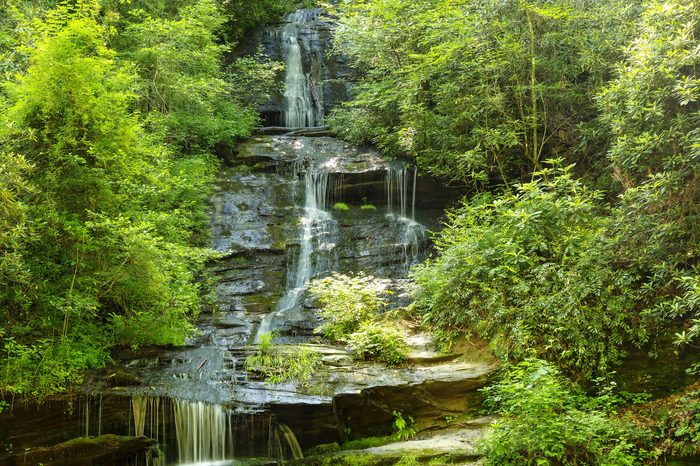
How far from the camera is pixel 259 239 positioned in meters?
13.8

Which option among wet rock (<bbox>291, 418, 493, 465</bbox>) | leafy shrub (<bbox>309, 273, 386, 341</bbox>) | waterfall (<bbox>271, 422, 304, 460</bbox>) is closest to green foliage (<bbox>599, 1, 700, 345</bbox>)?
wet rock (<bbox>291, 418, 493, 465</bbox>)

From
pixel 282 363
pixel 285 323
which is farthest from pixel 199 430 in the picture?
pixel 285 323

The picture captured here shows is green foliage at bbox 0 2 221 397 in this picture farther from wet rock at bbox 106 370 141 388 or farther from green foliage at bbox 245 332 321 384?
green foliage at bbox 245 332 321 384

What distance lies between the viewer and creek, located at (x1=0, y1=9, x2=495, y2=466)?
7246mm

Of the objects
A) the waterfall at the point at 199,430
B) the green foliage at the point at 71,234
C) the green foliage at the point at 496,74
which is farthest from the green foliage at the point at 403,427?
the green foliage at the point at 496,74

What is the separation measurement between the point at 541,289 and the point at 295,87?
15030 mm

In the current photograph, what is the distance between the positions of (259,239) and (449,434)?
Answer: 7.84 m

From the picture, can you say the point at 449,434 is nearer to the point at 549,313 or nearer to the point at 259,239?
the point at 549,313

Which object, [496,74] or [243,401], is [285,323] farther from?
[496,74]

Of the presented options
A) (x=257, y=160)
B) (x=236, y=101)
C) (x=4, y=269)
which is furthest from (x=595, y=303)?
(x=236, y=101)

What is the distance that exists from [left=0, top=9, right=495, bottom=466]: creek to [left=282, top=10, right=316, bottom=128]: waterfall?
0.05 m

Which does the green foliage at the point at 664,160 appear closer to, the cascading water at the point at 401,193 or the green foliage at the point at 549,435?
the green foliage at the point at 549,435

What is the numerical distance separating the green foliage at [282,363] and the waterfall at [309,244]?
212 centimetres

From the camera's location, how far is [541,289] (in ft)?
26.1
